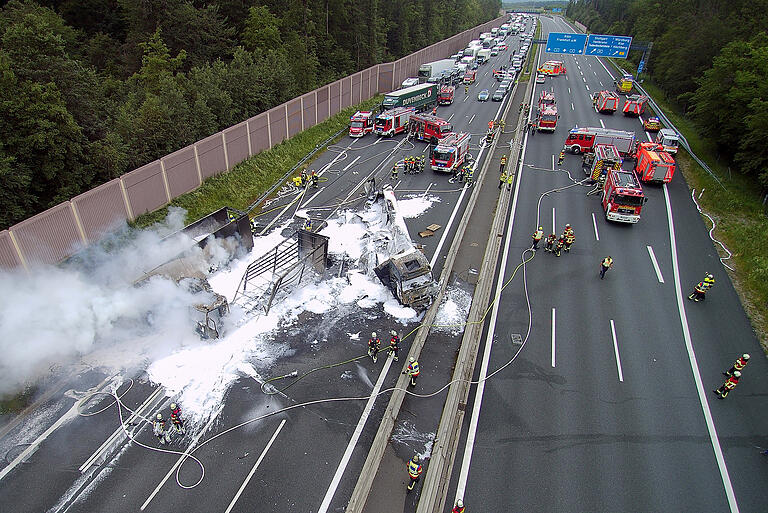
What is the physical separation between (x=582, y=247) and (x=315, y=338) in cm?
1411

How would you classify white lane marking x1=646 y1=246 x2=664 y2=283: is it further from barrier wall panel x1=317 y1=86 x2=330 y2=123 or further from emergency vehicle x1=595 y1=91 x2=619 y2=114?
emergency vehicle x1=595 y1=91 x2=619 y2=114

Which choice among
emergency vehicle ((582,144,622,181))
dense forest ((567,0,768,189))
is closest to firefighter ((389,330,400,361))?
emergency vehicle ((582,144,622,181))

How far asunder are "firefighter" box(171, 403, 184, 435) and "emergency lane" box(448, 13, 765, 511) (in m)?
7.65

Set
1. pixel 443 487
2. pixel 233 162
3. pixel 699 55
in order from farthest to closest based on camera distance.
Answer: pixel 699 55, pixel 233 162, pixel 443 487

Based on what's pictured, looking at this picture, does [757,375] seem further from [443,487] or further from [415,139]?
[415,139]

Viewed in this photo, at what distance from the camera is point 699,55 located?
3994cm

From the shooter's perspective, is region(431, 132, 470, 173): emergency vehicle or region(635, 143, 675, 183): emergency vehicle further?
region(431, 132, 470, 173): emergency vehicle

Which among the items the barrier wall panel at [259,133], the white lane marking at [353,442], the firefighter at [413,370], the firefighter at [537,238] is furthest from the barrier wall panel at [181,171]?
the firefighter at [537,238]

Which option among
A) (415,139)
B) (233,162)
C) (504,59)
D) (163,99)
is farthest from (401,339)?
(504,59)

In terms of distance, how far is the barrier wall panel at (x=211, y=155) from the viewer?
78.8ft

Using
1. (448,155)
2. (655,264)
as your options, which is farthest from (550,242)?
(448,155)

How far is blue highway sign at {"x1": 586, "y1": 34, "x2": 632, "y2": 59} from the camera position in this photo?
43812 mm

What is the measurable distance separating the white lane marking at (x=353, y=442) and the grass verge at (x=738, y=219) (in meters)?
13.4

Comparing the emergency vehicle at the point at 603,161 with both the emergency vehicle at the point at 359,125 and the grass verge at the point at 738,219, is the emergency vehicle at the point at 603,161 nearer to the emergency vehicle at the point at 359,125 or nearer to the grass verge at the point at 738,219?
the grass verge at the point at 738,219
